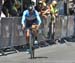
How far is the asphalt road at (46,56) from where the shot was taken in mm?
14297

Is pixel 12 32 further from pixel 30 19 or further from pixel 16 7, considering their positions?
pixel 16 7

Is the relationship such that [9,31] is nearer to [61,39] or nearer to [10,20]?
[10,20]

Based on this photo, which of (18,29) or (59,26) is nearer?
(18,29)

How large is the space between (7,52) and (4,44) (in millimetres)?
461

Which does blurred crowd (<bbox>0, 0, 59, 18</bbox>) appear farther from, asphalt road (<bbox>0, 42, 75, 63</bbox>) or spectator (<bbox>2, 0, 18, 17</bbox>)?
asphalt road (<bbox>0, 42, 75, 63</bbox>)

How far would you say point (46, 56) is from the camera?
15.6m

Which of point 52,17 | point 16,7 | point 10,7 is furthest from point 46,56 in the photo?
point 52,17

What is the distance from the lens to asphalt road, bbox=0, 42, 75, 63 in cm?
1430

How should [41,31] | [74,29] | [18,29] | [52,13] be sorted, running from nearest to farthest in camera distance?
[18,29] → [41,31] → [52,13] → [74,29]

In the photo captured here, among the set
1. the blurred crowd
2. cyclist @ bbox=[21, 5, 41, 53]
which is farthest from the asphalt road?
the blurred crowd

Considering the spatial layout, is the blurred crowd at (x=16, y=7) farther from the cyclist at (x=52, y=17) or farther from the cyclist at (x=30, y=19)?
the cyclist at (x=30, y=19)

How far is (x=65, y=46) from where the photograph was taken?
19.7m

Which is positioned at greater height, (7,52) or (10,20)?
(10,20)

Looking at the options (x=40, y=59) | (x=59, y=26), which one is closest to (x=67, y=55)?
(x=40, y=59)
